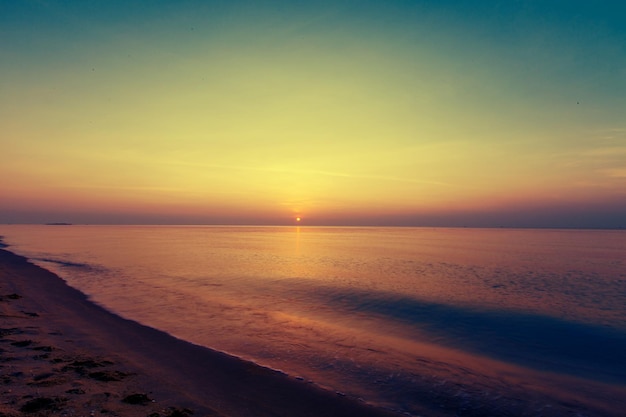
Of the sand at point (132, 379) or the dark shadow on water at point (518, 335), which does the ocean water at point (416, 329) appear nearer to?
the dark shadow on water at point (518, 335)

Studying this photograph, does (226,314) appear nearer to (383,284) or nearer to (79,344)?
(79,344)

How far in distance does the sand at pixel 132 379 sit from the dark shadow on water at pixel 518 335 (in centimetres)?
927

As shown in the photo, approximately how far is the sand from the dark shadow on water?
9275mm

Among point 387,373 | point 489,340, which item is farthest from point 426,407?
point 489,340

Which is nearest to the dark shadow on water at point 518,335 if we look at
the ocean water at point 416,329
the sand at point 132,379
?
the ocean water at point 416,329

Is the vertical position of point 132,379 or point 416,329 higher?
point 132,379

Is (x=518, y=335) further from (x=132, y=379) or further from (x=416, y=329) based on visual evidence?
(x=132, y=379)

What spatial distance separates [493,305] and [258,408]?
21.1m

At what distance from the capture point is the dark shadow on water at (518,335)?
49.8 feet

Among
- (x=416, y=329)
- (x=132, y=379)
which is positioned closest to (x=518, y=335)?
(x=416, y=329)

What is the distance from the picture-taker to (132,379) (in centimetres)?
1054

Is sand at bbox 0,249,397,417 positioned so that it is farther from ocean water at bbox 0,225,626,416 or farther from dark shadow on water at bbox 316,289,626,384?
dark shadow on water at bbox 316,289,626,384

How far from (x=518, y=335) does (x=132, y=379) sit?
17560mm

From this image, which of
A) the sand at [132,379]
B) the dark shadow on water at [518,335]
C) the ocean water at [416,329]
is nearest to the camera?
the sand at [132,379]
